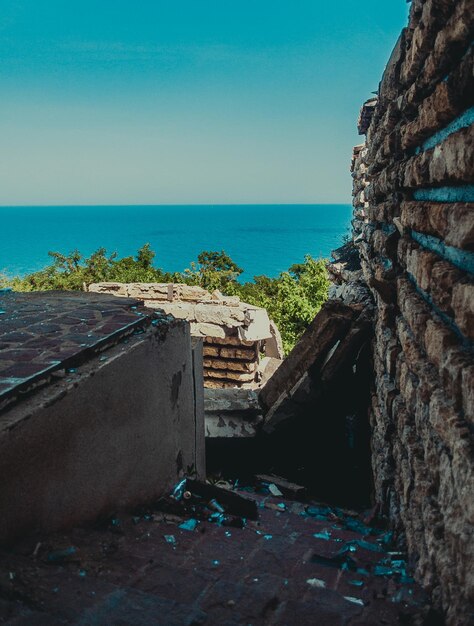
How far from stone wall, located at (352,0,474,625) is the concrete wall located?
1.64m

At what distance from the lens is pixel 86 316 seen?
421 centimetres

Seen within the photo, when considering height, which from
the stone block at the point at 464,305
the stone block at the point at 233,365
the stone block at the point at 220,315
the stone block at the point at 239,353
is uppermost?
the stone block at the point at 464,305

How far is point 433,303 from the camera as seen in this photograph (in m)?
2.23

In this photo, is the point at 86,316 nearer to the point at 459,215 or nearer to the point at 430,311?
the point at 430,311

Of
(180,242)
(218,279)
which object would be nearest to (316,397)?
(218,279)

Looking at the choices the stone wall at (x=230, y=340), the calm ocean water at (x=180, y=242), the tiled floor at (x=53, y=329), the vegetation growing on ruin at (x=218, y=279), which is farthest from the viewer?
the calm ocean water at (x=180, y=242)

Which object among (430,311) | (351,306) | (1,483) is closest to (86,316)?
(1,483)

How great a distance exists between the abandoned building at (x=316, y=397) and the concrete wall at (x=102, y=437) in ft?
0.04

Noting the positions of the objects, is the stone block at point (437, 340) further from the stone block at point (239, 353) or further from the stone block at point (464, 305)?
the stone block at point (239, 353)

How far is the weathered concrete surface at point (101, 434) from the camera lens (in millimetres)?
2271

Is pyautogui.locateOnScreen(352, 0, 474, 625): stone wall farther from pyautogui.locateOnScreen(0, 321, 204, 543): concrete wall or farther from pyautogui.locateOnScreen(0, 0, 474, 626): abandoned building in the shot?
pyautogui.locateOnScreen(0, 321, 204, 543): concrete wall

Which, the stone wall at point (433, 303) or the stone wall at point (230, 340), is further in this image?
the stone wall at point (230, 340)

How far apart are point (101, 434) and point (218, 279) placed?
22.8m

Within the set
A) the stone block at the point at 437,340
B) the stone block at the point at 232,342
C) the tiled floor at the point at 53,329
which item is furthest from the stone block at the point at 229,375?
the stone block at the point at 437,340
